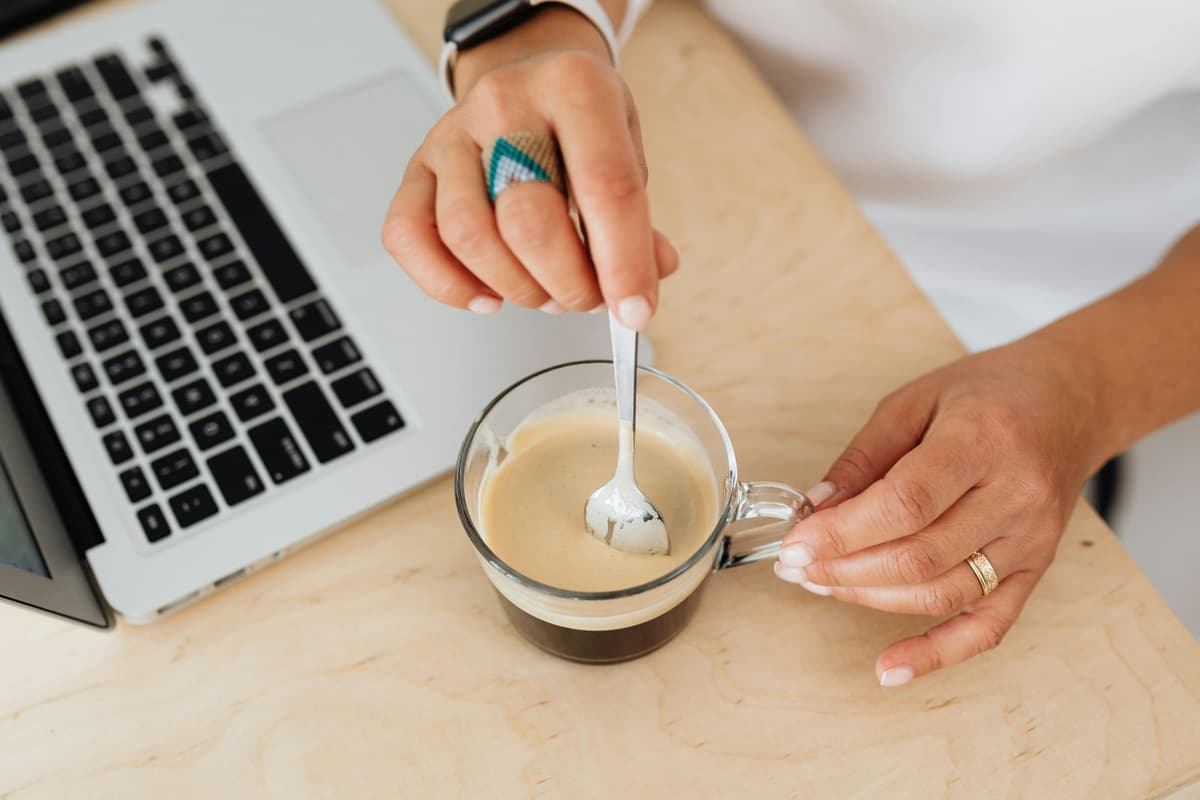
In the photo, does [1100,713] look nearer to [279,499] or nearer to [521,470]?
[521,470]

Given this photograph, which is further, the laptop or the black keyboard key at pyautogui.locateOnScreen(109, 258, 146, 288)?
the black keyboard key at pyautogui.locateOnScreen(109, 258, 146, 288)

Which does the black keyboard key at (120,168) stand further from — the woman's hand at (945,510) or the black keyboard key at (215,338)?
the woman's hand at (945,510)

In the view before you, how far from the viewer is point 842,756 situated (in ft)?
1.59

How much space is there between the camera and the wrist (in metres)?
0.59

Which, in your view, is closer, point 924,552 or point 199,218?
point 924,552

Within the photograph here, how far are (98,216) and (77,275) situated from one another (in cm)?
5

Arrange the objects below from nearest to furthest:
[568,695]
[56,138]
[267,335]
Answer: [568,695] → [267,335] → [56,138]

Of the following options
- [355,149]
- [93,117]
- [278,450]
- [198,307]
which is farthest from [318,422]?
[93,117]

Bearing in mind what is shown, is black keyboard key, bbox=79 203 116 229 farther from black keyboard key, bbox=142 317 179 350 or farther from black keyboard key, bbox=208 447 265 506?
black keyboard key, bbox=208 447 265 506

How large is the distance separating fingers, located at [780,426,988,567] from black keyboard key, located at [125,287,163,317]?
444 millimetres

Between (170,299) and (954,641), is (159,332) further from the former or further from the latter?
(954,641)

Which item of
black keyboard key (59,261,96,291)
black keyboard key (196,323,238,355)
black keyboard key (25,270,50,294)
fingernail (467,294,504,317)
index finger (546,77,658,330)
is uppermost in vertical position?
index finger (546,77,658,330)

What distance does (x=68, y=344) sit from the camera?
24.4 inches

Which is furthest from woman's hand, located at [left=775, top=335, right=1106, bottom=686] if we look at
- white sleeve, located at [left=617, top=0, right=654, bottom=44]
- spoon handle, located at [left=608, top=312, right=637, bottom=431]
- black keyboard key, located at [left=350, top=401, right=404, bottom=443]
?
white sleeve, located at [left=617, top=0, right=654, bottom=44]
